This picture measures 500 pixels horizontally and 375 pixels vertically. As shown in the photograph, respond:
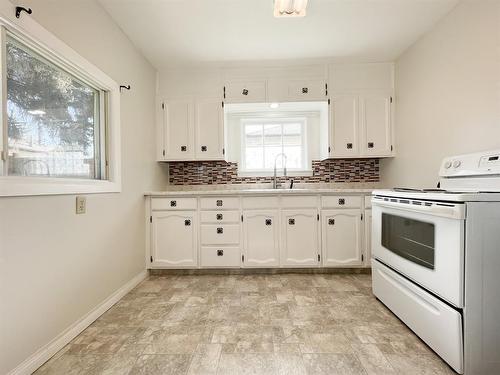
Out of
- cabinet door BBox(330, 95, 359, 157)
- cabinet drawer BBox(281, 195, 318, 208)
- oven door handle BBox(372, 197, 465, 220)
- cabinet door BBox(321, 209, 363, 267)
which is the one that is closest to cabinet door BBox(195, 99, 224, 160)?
cabinet drawer BBox(281, 195, 318, 208)

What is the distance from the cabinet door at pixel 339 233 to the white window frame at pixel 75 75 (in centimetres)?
204

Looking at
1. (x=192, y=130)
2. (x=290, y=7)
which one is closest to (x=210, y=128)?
(x=192, y=130)

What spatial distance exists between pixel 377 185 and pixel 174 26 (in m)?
2.80

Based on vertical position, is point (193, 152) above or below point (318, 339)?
above

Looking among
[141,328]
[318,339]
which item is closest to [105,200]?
[141,328]

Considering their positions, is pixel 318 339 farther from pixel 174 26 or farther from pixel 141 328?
pixel 174 26

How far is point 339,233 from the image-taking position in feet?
9.48

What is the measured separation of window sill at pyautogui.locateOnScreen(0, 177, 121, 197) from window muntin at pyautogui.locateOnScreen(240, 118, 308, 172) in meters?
1.90

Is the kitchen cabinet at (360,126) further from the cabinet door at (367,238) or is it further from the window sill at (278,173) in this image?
the cabinet door at (367,238)

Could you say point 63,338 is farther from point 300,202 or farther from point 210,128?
point 210,128

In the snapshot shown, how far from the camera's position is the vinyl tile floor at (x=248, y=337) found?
1394mm

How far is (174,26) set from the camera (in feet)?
7.74

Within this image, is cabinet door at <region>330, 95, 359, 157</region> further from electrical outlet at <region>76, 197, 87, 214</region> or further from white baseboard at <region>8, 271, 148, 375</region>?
white baseboard at <region>8, 271, 148, 375</region>

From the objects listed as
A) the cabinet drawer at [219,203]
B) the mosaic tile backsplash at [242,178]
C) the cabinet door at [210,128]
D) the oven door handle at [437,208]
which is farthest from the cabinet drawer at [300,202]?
the oven door handle at [437,208]
